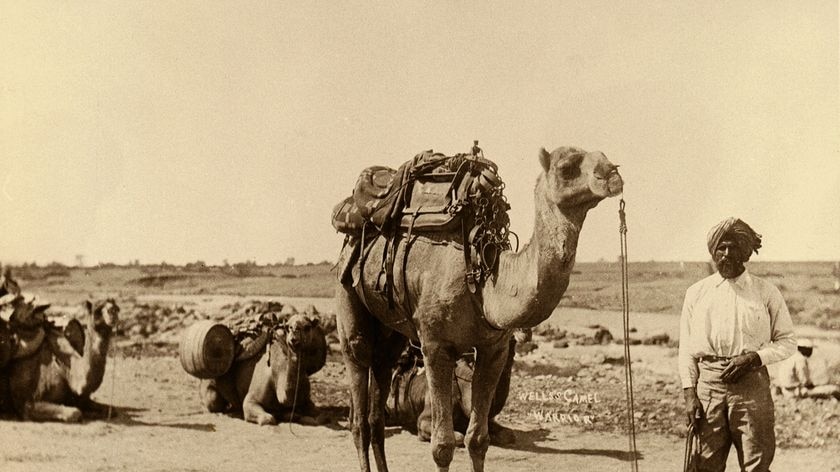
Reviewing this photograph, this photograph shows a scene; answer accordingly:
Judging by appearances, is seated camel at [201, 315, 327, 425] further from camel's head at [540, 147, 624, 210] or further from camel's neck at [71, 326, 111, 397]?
camel's head at [540, 147, 624, 210]

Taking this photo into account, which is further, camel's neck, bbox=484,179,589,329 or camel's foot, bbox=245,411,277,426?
camel's foot, bbox=245,411,277,426

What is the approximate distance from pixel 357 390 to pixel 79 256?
9.83 m

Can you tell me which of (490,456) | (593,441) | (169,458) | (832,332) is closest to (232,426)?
(169,458)

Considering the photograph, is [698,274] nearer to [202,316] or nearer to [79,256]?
[202,316]

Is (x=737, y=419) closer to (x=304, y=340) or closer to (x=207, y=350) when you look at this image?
(x=304, y=340)

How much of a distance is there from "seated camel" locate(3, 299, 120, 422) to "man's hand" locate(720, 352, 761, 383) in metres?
7.48

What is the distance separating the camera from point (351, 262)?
251 inches

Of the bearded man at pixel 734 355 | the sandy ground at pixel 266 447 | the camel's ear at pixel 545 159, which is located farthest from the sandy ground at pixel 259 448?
the camel's ear at pixel 545 159

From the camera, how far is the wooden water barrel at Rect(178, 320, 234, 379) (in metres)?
10.9

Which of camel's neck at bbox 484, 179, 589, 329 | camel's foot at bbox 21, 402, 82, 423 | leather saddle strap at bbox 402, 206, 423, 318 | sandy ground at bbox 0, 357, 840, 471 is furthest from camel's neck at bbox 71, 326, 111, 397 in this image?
camel's neck at bbox 484, 179, 589, 329

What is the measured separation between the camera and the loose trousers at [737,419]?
4750mm

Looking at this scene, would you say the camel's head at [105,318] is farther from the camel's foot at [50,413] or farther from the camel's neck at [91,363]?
the camel's foot at [50,413]

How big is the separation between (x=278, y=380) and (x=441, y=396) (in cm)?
546

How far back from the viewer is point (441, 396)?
5.60 m
